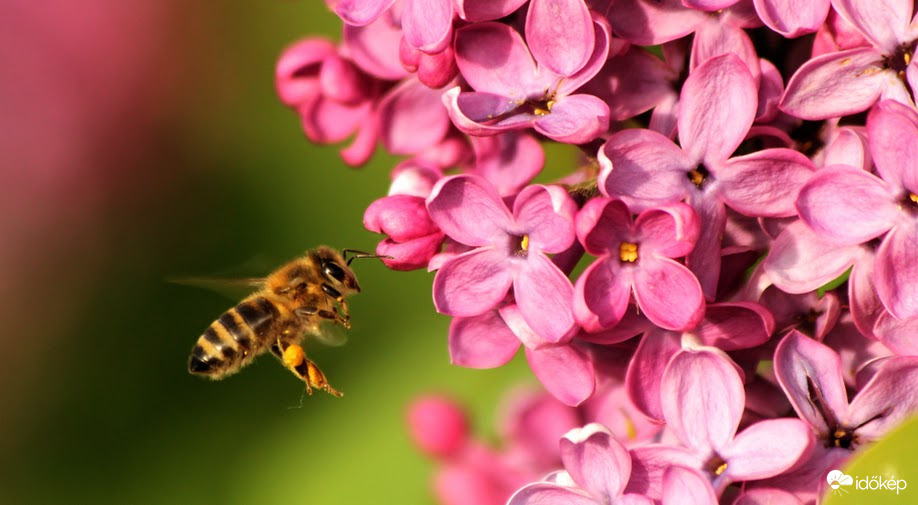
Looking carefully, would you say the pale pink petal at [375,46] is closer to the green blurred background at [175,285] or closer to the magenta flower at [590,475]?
the magenta flower at [590,475]

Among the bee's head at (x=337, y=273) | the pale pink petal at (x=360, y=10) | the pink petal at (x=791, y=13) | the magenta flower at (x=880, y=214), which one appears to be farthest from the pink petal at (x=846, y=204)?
the bee's head at (x=337, y=273)

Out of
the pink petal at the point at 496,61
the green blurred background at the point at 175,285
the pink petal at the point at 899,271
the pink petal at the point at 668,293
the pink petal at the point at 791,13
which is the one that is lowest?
the green blurred background at the point at 175,285

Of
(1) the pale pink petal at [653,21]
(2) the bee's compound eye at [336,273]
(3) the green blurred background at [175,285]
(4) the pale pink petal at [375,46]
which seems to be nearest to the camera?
(1) the pale pink petal at [653,21]

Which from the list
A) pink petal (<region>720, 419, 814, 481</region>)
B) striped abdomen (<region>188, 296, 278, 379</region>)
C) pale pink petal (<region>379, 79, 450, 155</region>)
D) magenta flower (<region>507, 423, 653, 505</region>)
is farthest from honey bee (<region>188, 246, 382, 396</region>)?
pink petal (<region>720, 419, 814, 481</region>)

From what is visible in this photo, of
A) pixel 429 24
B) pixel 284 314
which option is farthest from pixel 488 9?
pixel 284 314

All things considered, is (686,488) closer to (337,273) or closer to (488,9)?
(488,9)

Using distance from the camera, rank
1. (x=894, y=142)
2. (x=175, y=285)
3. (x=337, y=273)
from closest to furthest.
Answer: (x=894, y=142)
(x=337, y=273)
(x=175, y=285)

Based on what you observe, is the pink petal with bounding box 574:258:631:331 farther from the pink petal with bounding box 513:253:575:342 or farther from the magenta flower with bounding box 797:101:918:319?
the magenta flower with bounding box 797:101:918:319
